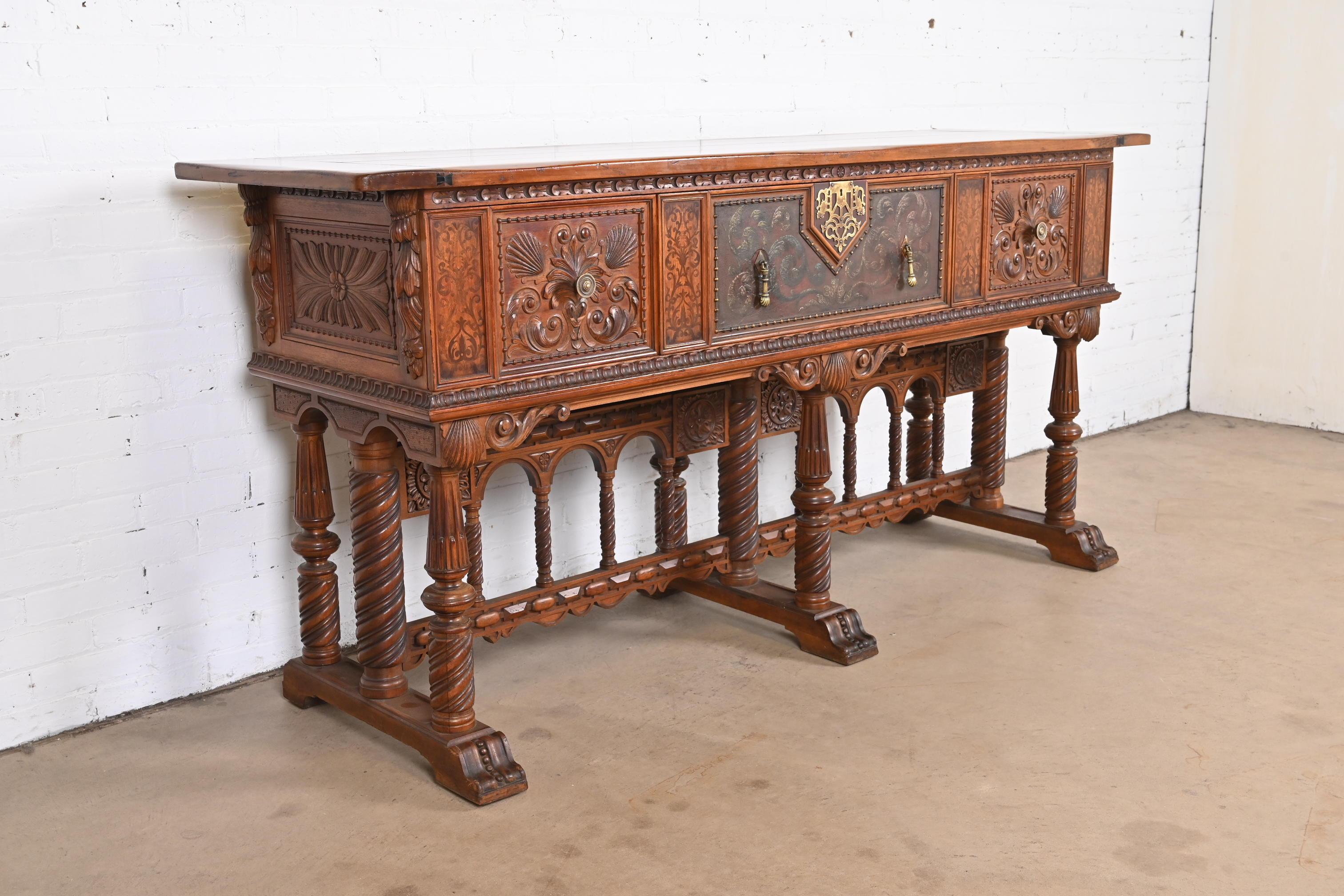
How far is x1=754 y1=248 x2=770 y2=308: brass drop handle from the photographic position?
9.37 ft

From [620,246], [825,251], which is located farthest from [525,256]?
[825,251]

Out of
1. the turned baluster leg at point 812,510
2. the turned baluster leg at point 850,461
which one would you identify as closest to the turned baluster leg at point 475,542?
the turned baluster leg at point 812,510

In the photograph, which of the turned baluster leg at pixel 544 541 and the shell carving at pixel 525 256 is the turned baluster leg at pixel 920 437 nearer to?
the turned baluster leg at pixel 544 541

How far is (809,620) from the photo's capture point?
3270 mm

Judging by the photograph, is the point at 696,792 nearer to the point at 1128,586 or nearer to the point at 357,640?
the point at 357,640

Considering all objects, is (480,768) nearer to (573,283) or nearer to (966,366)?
Answer: (573,283)

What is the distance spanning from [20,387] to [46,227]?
0.33 meters

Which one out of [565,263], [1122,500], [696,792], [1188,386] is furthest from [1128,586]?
[1188,386]

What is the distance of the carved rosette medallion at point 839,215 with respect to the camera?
2951mm

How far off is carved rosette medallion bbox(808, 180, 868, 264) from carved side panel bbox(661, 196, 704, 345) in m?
0.33

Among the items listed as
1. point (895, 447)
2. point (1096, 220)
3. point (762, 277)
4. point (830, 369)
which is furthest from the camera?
point (895, 447)

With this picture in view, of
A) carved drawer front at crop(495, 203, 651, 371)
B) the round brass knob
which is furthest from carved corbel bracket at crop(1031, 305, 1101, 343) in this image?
the round brass knob

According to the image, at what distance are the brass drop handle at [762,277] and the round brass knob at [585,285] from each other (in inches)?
17.4

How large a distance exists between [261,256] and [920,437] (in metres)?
2.15
